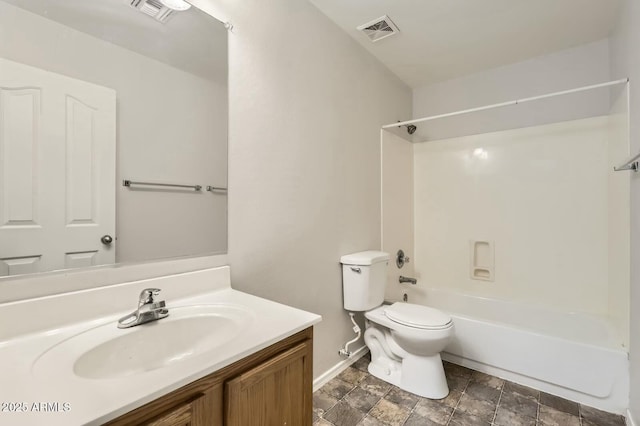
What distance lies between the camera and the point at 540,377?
1.75 meters

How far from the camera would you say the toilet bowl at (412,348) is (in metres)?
1.68

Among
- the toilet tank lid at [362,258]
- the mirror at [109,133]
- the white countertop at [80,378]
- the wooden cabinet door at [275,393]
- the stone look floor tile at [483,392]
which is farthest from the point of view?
the toilet tank lid at [362,258]

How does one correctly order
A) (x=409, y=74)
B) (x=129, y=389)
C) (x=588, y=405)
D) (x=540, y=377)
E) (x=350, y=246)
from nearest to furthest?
(x=129, y=389), (x=588, y=405), (x=540, y=377), (x=350, y=246), (x=409, y=74)

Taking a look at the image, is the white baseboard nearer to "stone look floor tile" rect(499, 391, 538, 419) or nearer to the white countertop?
"stone look floor tile" rect(499, 391, 538, 419)

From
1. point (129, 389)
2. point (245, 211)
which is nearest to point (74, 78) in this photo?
point (245, 211)

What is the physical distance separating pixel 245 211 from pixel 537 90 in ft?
8.47

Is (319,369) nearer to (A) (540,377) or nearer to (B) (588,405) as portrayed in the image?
(A) (540,377)

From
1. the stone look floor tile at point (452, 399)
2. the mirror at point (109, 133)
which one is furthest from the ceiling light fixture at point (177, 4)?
the stone look floor tile at point (452, 399)

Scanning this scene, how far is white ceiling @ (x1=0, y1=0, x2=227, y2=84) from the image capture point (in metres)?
0.95

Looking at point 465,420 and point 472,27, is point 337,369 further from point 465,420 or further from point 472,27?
point 472,27

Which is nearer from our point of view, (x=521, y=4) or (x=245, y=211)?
(x=245, y=211)

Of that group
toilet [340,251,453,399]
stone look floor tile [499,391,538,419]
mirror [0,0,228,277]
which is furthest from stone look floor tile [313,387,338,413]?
mirror [0,0,228,277]

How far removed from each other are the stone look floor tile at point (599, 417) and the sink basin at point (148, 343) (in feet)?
6.24

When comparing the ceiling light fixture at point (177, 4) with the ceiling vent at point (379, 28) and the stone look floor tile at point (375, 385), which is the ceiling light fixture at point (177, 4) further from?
the stone look floor tile at point (375, 385)
